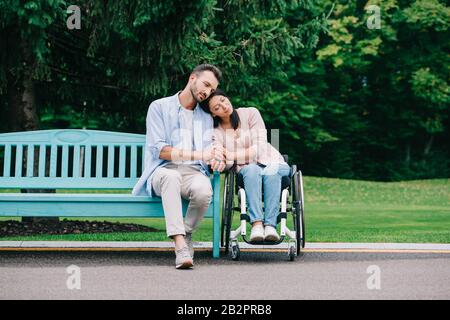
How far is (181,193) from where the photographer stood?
6.19m

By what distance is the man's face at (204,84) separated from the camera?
243 inches

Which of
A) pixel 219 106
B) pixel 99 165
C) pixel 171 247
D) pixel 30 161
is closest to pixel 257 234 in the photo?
pixel 219 106

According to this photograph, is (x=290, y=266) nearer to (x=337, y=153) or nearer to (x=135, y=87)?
(x=135, y=87)

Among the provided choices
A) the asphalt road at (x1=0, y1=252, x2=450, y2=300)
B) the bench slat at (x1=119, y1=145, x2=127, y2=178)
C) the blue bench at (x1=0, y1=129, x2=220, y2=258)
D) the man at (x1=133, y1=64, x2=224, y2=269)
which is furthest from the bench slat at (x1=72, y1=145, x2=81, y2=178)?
the man at (x1=133, y1=64, x2=224, y2=269)

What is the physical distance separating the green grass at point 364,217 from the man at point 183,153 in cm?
214

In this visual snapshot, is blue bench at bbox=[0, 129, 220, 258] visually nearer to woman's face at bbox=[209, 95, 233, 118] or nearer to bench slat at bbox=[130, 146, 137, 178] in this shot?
bench slat at bbox=[130, 146, 137, 178]

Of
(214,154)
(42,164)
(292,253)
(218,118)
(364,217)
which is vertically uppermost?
(218,118)

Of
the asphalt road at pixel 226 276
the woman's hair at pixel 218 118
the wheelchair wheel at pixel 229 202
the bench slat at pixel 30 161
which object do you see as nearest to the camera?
the asphalt road at pixel 226 276

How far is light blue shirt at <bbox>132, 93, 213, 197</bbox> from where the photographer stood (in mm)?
6285

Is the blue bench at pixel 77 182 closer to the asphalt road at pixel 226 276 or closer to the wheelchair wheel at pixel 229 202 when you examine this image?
the wheelchair wheel at pixel 229 202

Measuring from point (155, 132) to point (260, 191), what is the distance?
92cm

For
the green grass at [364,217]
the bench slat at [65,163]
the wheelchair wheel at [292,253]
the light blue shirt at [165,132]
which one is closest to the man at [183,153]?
the light blue shirt at [165,132]

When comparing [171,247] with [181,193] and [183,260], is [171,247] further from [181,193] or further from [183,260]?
[183,260]
